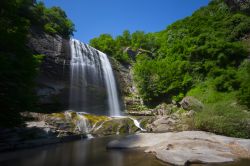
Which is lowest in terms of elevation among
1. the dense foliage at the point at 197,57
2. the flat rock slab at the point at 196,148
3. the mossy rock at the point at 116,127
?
the flat rock slab at the point at 196,148

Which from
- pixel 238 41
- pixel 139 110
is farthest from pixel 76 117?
pixel 238 41

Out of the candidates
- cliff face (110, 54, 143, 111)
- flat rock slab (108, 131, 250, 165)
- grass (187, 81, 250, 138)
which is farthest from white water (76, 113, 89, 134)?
cliff face (110, 54, 143, 111)

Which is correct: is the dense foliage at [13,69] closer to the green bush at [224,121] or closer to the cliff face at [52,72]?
the green bush at [224,121]

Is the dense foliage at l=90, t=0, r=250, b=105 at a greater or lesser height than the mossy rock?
greater

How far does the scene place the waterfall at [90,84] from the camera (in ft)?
88.6

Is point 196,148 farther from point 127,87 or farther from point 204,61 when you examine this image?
point 127,87

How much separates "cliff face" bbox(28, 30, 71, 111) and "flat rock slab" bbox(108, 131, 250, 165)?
1501cm

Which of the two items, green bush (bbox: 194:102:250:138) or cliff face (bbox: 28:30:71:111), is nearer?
green bush (bbox: 194:102:250:138)

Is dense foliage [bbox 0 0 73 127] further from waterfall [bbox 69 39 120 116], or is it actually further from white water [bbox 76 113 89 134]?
waterfall [bbox 69 39 120 116]

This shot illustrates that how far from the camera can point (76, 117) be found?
20.0 m

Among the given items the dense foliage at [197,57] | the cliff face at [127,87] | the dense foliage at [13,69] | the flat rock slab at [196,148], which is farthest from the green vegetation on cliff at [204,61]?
the dense foliage at [13,69]

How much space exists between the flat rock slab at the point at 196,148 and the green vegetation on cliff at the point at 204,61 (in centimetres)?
963

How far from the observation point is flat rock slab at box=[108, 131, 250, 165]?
7828mm

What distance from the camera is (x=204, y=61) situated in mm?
30672
